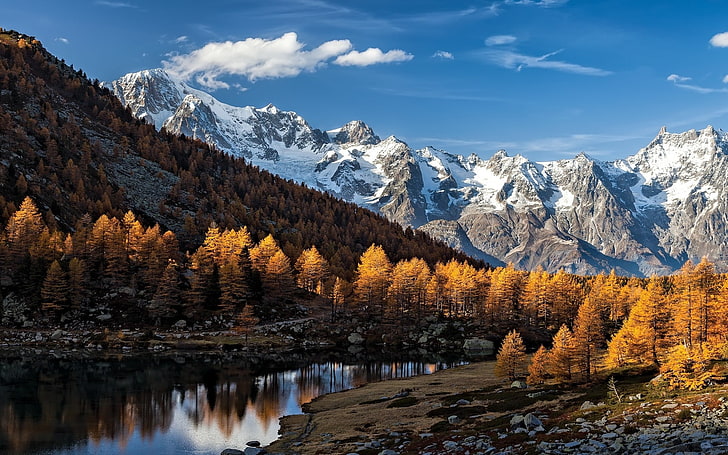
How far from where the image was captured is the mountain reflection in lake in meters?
51.3

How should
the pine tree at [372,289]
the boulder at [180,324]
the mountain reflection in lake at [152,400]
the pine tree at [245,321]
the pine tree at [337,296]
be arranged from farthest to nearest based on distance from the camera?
the pine tree at [372,289], the pine tree at [337,296], the pine tree at [245,321], the boulder at [180,324], the mountain reflection in lake at [152,400]

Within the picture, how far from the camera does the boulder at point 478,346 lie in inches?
5167

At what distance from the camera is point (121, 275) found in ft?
433

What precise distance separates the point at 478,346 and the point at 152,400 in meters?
82.4

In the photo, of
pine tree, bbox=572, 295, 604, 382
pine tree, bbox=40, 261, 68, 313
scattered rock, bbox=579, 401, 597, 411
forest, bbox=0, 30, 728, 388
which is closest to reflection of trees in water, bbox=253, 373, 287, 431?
scattered rock, bbox=579, 401, 597, 411

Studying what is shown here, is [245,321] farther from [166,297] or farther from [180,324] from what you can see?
[166,297]

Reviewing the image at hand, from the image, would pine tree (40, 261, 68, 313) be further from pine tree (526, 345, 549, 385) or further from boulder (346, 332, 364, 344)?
pine tree (526, 345, 549, 385)

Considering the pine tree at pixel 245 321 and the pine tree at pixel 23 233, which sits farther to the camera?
the pine tree at pixel 23 233

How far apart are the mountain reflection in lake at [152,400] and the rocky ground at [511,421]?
5973mm

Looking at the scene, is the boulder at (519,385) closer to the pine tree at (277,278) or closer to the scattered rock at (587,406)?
the scattered rock at (587,406)

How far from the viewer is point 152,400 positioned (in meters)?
68.7

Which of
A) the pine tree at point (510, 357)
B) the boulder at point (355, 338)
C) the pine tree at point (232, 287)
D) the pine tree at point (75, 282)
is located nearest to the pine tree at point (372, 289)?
the boulder at point (355, 338)

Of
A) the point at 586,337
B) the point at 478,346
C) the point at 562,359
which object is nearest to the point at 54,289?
the point at 478,346

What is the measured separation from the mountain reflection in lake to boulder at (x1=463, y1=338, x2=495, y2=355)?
29.1 meters
